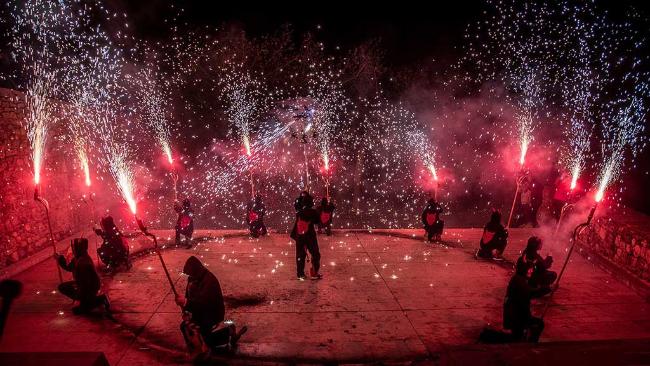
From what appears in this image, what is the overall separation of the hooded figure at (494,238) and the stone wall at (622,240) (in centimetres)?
198

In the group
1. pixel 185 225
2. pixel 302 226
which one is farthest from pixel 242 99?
pixel 302 226

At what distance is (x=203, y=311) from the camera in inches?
203

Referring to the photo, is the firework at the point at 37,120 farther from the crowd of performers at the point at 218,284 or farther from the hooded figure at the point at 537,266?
the hooded figure at the point at 537,266

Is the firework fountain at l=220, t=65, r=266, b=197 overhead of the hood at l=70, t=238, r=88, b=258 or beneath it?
overhead

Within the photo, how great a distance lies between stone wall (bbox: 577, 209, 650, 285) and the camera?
7672mm

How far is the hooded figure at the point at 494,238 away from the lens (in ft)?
29.6

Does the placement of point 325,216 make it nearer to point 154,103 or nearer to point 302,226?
point 302,226

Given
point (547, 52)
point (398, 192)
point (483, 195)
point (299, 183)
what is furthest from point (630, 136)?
point (299, 183)

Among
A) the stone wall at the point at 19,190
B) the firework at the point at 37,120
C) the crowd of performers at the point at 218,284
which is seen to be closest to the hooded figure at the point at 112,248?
the crowd of performers at the point at 218,284

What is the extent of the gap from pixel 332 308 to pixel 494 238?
4.33m

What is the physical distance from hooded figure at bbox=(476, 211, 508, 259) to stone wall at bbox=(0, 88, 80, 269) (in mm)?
9610

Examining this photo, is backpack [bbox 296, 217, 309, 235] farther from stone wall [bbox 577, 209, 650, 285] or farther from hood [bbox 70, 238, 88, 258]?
stone wall [bbox 577, 209, 650, 285]

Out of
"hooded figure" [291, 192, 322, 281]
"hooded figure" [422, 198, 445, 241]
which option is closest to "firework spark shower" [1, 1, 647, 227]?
"hooded figure" [422, 198, 445, 241]

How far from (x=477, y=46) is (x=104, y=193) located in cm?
1522
